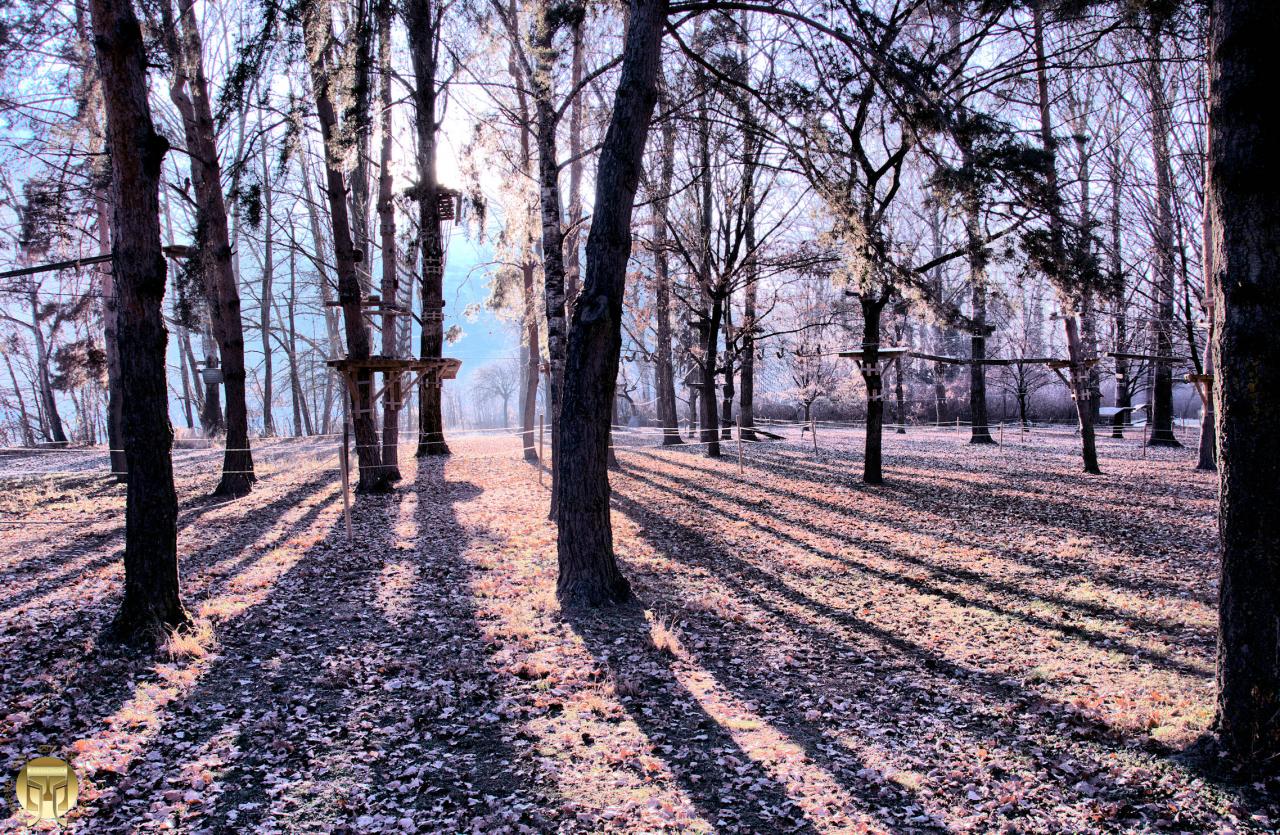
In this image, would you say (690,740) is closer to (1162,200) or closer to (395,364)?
(395,364)

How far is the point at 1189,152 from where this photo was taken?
12.7 metres

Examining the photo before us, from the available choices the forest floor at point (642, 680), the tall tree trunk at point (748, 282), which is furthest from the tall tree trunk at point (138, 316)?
the tall tree trunk at point (748, 282)

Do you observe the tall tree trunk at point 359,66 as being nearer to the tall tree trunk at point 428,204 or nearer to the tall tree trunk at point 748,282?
the tall tree trunk at point 428,204

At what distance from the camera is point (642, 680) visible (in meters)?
5.12

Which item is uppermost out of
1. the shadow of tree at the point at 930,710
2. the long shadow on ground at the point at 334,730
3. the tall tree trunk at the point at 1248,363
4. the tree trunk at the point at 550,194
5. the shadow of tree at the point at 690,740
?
the tree trunk at the point at 550,194

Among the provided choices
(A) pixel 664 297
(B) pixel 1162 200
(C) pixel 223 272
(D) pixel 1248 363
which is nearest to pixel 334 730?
(D) pixel 1248 363

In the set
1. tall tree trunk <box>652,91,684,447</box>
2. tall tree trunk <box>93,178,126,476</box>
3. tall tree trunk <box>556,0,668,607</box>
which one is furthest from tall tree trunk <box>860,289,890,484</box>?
tall tree trunk <box>93,178,126,476</box>

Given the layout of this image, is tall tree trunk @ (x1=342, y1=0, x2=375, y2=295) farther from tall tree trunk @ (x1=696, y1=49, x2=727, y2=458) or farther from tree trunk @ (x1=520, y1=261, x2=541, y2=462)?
tall tree trunk @ (x1=696, y1=49, x2=727, y2=458)

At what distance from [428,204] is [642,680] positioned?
12418mm

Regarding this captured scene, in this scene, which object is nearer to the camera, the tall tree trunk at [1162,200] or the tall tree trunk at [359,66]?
the tall tree trunk at [359,66]

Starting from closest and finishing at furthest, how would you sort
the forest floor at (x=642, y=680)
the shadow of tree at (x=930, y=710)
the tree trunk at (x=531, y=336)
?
1. the forest floor at (x=642, y=680)
2. the shadow of tree at (x=930, y=710)
3. the tree trunk at (x=531, y=336)

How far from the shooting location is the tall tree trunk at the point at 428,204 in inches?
492

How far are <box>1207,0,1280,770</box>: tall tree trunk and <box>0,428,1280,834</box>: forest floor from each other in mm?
508

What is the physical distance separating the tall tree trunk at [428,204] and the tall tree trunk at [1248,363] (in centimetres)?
1075
